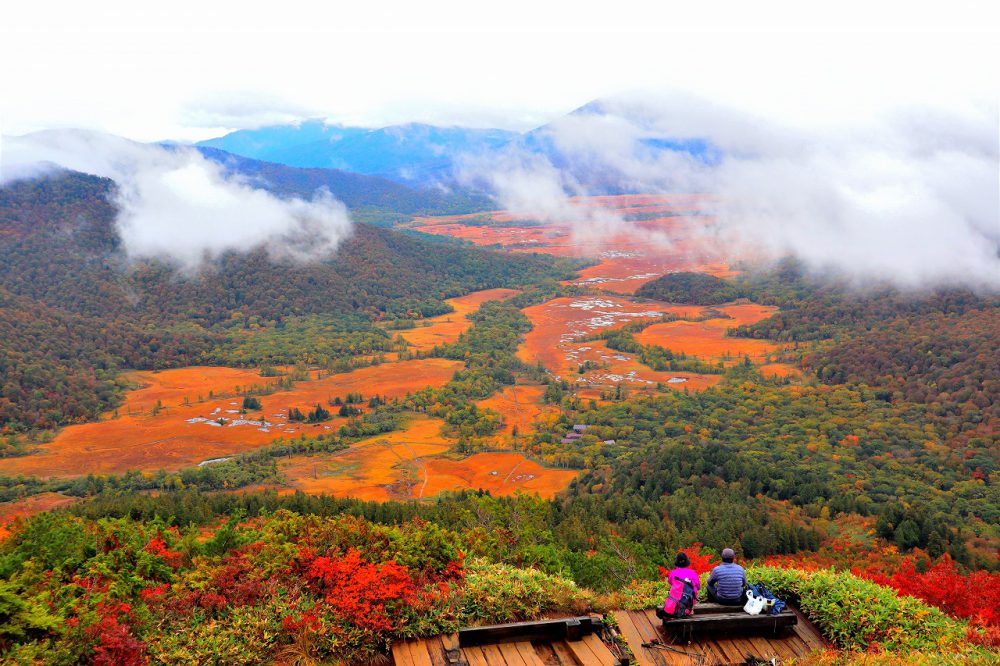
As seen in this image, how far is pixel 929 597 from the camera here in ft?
43.1

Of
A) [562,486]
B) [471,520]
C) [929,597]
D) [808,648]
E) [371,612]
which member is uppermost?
[371,612]

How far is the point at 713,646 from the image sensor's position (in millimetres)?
9273

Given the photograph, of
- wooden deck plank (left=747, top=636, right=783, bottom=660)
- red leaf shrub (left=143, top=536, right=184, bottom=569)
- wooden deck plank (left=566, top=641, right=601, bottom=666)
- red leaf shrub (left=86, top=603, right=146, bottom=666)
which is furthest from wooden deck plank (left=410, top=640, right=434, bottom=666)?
red leaf shrub (left=143, top=536, right=184, bottom=569)

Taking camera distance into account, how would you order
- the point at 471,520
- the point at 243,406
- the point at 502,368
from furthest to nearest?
the point at 502,368 → the point at 243,406 → the point at 471,520

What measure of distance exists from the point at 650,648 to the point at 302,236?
99840mm

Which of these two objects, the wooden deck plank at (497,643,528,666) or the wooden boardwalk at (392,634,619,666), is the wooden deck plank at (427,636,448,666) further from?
the wooden deck plank at (497,643,528,666)

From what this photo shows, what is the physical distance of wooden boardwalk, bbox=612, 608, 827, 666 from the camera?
354 inches

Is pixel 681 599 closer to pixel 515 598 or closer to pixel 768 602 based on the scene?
pixel 768 602

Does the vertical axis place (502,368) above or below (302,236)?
below

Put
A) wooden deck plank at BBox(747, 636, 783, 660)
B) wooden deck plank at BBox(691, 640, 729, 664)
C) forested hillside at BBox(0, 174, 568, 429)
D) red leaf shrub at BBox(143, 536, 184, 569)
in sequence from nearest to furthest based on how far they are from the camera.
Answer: wooden deck plank at BBox(691, 640, 729, 664) → wooden deck plank at BBox(747, 636, 783, 660) → red leaf shrub at BBox(143, 536, 184, 569) → forested hillside at BBox(0, 174, 568, 429)

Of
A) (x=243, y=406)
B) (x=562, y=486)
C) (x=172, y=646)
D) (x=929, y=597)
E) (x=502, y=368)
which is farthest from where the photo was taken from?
(x=502, y=368)

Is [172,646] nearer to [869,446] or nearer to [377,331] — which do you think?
[869,446]

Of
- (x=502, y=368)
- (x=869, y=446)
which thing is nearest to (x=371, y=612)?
(x=869, y=446)

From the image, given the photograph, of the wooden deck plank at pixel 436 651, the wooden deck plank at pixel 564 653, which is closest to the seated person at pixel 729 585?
the wooden deck plank at pixel 564 653
